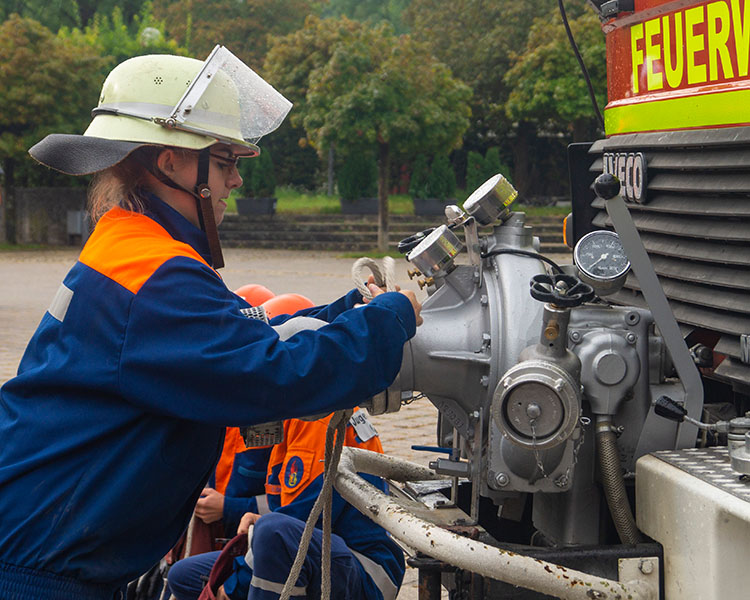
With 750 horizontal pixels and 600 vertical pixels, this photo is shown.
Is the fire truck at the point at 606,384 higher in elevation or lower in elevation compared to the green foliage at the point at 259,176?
lower

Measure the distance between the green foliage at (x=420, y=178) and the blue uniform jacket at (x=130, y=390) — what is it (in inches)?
1048

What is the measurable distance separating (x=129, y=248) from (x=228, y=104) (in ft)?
1.69

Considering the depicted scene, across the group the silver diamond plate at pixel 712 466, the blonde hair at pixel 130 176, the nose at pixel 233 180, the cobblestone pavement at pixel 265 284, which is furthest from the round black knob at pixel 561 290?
the cobblestone pavement at pixel 265 284

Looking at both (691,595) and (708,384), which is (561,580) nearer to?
(691,595)

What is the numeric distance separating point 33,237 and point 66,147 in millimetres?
27647

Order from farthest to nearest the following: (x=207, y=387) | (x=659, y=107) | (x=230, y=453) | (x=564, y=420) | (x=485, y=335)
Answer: (x=230, y=453)
(x=659, y=107)
(x=485, y=335)
(x=564, y=420)
(x=207, y=387)

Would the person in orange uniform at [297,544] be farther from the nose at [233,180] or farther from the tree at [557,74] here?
the tree at [557,74]

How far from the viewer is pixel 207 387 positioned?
2338mm

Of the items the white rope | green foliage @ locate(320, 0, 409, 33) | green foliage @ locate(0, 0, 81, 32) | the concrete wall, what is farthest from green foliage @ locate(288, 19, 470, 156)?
green foliage @ locate(320, 0, 409, 33)

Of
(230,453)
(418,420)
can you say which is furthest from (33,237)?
(230,453)

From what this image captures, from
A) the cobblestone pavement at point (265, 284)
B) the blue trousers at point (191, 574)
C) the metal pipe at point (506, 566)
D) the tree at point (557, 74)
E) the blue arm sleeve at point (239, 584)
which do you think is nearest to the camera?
the metal pipe at point (506, 566)

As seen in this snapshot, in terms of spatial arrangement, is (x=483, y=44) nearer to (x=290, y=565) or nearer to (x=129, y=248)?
(x=290, y=565)

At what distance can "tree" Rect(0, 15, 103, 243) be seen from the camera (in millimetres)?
26234

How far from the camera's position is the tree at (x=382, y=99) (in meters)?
23.2
